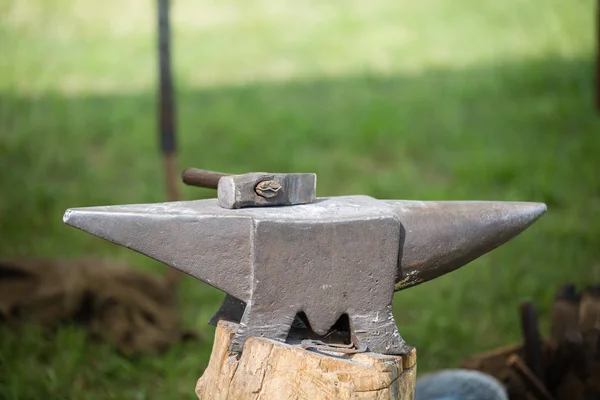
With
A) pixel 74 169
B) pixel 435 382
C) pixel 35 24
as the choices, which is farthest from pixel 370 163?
pixel 35 24

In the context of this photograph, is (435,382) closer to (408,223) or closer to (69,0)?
(408,223)

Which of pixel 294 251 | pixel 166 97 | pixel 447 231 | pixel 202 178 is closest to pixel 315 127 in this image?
pixel 166 97

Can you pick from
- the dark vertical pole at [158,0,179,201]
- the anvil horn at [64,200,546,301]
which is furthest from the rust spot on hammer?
the dark vertical pole at [158,0,179,201]

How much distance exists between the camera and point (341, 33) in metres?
8.01

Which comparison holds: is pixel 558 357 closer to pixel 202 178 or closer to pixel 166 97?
pixel 202 178

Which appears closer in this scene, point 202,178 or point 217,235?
point 217,235

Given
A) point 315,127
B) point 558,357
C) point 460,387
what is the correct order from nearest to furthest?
point 460,387
point 558,357
point 315,127

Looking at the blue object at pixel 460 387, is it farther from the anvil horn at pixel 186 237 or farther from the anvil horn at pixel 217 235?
the anvil horn at pixel 186 237

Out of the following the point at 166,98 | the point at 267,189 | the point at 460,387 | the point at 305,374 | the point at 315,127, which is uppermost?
the point at 166,98

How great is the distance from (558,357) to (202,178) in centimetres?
168

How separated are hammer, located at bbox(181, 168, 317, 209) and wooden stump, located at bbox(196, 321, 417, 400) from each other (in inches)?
13.0

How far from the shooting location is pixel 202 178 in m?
2.08

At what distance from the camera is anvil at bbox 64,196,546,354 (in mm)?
1795

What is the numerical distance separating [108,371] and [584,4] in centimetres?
648
